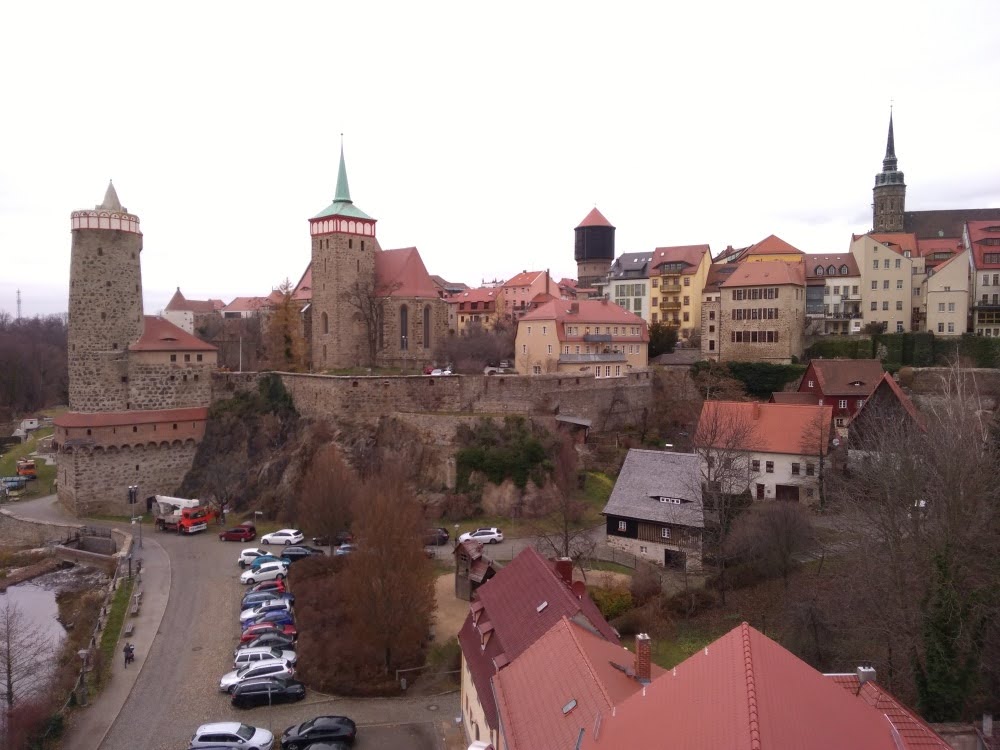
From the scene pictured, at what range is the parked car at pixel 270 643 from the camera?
78.7ft

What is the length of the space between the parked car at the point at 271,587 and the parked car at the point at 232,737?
979 centimetres

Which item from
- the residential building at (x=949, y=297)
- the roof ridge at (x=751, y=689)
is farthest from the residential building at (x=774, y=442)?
the roof ridge at (x=751, y=689)

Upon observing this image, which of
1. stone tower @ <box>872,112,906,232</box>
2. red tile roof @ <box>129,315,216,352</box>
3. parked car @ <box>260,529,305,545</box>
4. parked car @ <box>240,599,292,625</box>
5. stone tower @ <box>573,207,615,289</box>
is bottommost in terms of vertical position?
parked car @ <box>240,599,292,625</box>

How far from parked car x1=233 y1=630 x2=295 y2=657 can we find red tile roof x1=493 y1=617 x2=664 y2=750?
12.2 metres

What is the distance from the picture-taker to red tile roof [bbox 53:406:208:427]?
137ft

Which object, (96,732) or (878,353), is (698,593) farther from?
(878,353)

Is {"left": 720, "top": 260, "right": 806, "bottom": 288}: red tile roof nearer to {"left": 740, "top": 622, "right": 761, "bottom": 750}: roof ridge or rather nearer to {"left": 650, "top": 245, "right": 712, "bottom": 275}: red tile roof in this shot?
{"left": 650, "top": 245, "right": 712, "bottom": 275}: red tile roof

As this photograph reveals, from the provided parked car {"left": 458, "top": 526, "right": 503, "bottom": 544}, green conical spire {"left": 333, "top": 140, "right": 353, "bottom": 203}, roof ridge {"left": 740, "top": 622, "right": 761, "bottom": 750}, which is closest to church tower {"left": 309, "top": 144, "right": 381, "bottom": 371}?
green conical spire {"left": 333, "top": 140, "right": 353, "bottom": 203}

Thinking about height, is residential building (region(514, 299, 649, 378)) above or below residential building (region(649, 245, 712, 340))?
below

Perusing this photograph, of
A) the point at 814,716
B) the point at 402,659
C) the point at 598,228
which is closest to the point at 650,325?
the point at 598,228

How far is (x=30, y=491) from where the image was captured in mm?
48250

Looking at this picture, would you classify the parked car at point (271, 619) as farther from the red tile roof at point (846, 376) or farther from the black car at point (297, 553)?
the red tile roof at point (846, 376)

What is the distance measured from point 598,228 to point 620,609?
62540 millimetres

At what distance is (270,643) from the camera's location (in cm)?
2411
